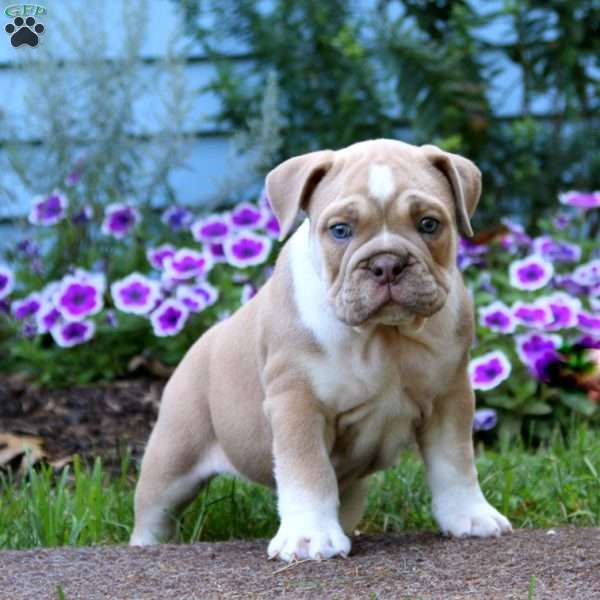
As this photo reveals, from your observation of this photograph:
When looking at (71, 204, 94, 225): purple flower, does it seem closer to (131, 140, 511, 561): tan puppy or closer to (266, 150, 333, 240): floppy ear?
(131, 140, 511, 561): tan puppy

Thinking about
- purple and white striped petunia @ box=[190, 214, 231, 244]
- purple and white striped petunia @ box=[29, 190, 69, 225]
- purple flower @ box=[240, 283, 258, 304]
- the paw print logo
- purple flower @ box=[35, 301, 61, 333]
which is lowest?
purple flower @ box=[35, 301, 61, 333]

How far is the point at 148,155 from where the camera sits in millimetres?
7285

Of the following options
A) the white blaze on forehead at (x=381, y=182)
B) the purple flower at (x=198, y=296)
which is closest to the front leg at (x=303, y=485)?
the white blaze on forehead at (x=381, y=182)

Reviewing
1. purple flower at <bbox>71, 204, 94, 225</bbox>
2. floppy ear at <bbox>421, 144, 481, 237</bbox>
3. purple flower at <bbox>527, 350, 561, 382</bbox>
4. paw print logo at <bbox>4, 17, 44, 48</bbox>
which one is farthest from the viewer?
purple flower at <bbox>71, 204, 94, 225</bbox>

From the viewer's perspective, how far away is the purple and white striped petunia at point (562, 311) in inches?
225

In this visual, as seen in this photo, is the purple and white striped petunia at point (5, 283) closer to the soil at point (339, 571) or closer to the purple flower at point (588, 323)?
the purple flower at point (588, 323)

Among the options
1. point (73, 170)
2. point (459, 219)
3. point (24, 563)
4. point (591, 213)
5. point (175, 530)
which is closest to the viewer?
point (24, 563)

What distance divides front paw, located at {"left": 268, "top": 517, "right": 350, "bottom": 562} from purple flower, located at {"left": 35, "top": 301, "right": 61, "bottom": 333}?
Result: 3083mm

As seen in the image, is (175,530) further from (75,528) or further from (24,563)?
(24,563)

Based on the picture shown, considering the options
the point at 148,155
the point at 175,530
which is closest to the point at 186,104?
the point at 148,155

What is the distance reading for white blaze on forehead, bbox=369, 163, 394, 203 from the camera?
3344mm

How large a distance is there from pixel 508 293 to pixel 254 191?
6.72 feet

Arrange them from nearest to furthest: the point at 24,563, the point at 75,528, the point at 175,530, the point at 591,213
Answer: the point at 24,563 < the point at 75,528 < the point at 175,530 < the point at 591,213

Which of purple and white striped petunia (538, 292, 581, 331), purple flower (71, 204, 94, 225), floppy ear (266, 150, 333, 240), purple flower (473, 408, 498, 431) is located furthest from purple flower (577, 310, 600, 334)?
purple flower (71, 204, 94, 225)
